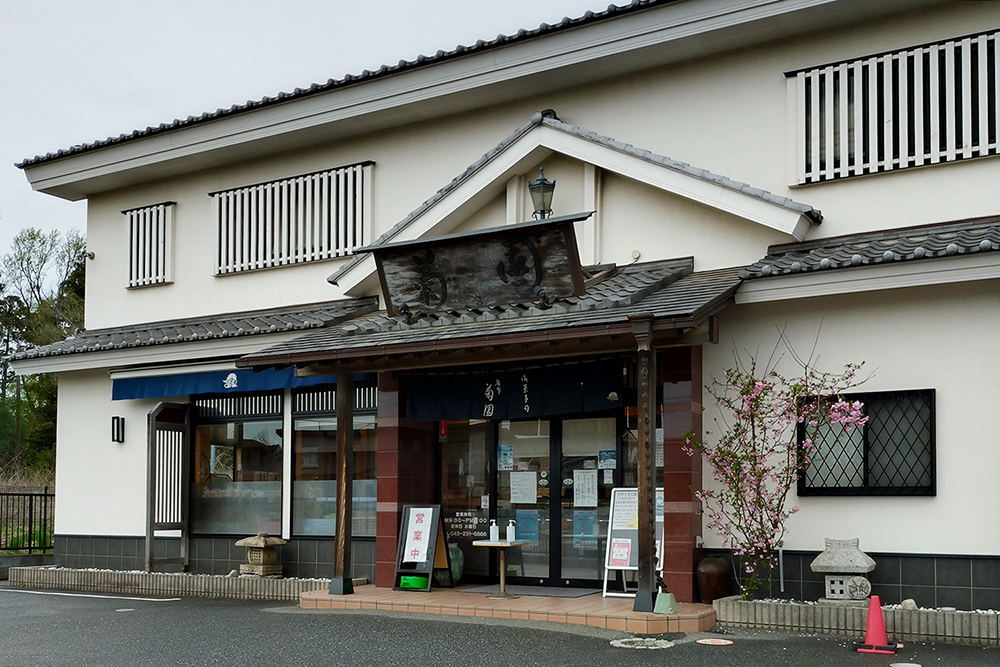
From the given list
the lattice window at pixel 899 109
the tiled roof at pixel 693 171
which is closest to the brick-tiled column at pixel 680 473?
the tiled roof at pixel 693 171

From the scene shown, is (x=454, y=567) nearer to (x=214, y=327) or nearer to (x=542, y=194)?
(x=542, y=194)

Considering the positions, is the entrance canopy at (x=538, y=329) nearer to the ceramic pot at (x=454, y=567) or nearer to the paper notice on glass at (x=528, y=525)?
the paper notice on glass at (x=528, y=525)

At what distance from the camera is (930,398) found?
33.1 ft

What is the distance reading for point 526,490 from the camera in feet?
42.0

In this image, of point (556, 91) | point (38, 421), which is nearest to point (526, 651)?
point (556, 91)

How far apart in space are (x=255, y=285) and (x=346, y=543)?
5.02m

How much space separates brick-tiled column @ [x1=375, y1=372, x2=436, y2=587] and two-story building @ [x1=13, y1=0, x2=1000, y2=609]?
4 centimetres

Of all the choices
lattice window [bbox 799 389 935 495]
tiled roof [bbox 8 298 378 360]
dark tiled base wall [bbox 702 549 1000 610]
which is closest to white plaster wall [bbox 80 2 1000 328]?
tiled roof [bbox 8 298 378 360]

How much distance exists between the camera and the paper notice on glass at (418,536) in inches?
490

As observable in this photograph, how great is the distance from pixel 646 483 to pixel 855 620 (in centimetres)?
221

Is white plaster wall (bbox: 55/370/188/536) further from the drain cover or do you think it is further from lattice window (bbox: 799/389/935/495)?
lattice window (bbox: 799/389/935/495)

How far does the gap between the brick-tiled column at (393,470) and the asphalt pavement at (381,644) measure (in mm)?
1467

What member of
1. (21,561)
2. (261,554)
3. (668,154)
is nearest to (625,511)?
(668,154)

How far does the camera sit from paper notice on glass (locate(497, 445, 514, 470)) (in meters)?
13.0
